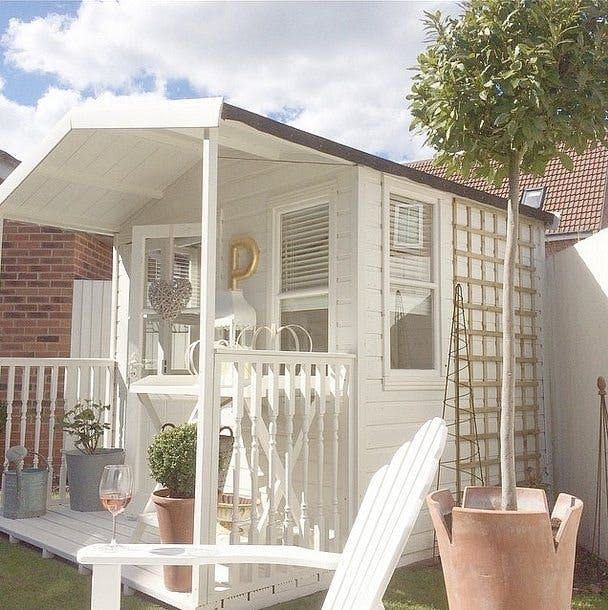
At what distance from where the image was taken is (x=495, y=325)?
201 inches

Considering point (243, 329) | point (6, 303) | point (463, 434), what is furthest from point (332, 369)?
point (6, 303)

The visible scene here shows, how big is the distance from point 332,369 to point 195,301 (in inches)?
61.9

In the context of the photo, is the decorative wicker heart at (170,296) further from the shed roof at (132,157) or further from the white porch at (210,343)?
the shed roof at (132,157)

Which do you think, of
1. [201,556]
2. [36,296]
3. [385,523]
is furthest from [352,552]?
[36,296]

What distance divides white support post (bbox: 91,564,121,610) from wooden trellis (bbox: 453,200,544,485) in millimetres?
3231

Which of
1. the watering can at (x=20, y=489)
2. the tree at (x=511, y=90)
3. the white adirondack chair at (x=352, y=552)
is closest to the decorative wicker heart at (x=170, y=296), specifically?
the watering can at (x=20, y=489)

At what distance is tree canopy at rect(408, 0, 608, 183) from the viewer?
9.99 feet

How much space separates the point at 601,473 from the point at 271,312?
251 centimetres

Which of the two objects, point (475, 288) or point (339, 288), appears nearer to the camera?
point (339, 288)

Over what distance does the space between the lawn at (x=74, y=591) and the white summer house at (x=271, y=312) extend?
0.11 metres

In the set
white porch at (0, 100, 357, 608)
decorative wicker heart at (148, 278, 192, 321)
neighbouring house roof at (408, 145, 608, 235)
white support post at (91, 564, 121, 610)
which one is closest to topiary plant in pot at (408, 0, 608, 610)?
white porch at (0, 100, 357, 608)

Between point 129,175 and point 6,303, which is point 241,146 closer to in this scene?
point 129,175

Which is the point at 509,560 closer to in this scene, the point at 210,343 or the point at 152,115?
the point at 210,343

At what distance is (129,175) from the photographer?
4969 mm
